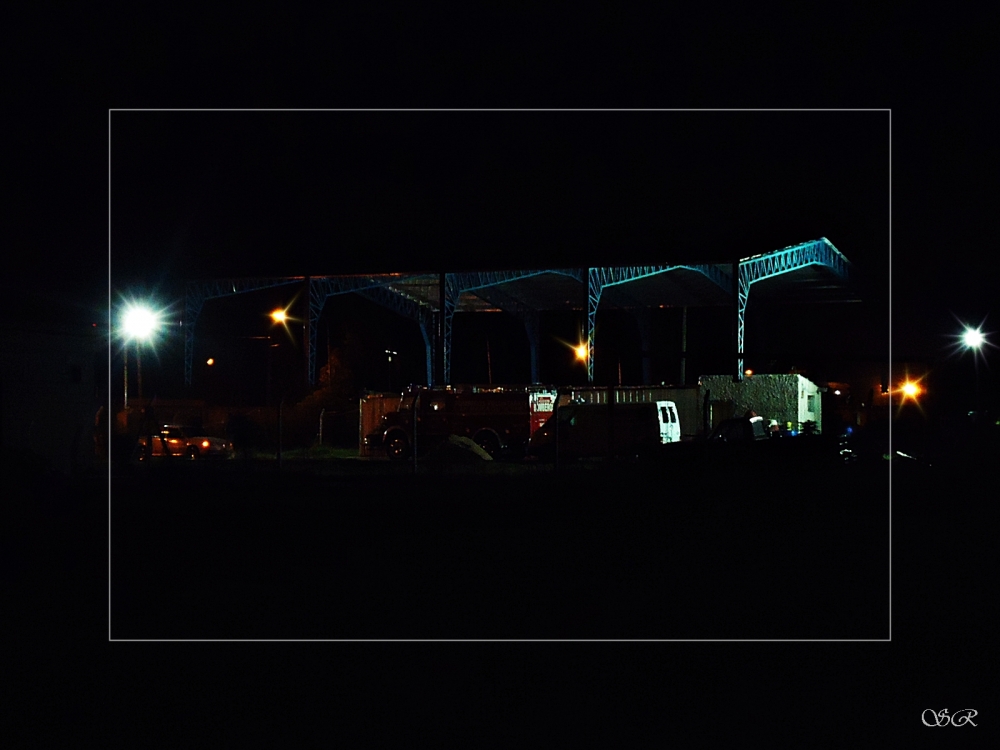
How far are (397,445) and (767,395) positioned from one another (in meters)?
10.1

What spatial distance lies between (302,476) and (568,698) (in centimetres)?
1339

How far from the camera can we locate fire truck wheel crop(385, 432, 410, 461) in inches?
992

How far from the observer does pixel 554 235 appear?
40062 mm

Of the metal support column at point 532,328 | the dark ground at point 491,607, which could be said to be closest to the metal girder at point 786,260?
the metal support column at point 532,328

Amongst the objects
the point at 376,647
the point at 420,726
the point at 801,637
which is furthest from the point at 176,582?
the point at 801,637

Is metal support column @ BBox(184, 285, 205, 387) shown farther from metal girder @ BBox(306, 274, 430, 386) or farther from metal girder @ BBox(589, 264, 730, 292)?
metal girder @ BBox(589, 264, 730, 292)

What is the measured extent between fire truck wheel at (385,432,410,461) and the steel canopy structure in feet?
27.9

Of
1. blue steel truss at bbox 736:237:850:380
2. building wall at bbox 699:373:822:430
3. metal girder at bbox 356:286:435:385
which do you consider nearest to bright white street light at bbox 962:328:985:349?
blue steel truss at bbox 736:237:850:380

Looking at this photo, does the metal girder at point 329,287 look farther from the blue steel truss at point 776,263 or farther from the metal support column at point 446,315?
the blue steel truss at point 776,263

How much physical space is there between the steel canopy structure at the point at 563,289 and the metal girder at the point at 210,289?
0.04 meters

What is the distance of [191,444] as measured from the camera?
2503 cm

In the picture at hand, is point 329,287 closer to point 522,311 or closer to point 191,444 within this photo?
point 522,311

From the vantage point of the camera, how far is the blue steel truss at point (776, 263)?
34228mm
